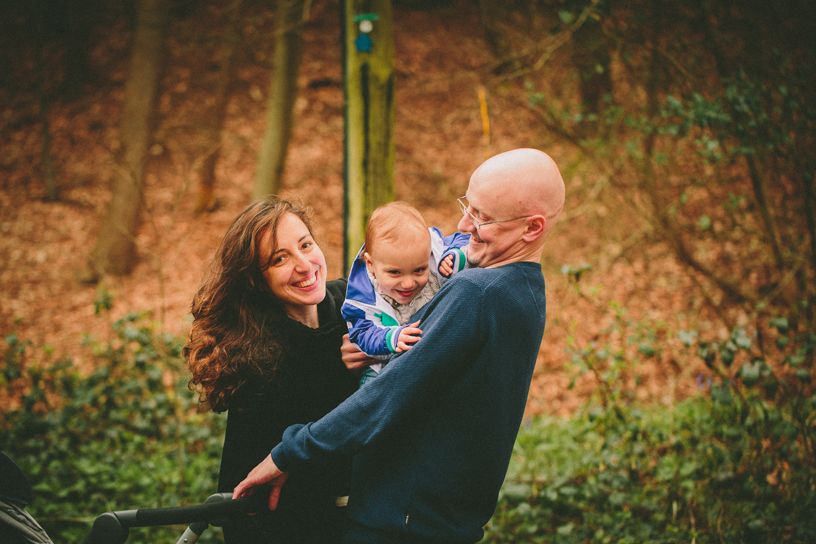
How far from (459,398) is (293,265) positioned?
811 mm

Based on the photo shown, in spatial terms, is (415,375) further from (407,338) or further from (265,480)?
(265,480)

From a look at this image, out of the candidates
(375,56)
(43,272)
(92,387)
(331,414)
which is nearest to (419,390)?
(331,414)

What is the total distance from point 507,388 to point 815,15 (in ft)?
15.6

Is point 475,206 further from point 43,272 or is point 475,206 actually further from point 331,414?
point 43,272

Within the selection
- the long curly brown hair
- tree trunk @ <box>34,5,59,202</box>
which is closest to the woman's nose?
the long curly brown hair

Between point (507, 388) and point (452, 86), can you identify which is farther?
point (452, 86)

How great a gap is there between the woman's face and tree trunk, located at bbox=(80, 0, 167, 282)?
7.32 m

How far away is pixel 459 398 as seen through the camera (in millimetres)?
1564

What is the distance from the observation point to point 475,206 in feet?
5.60

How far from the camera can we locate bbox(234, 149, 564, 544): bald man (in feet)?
4.99

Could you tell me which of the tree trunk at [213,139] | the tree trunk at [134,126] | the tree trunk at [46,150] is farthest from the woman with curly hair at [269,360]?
the tree trunk at [46,150]

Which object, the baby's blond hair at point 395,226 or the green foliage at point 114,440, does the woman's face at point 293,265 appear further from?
the green foliage at point 114,440

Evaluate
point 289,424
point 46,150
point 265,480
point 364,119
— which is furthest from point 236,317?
point 46,150

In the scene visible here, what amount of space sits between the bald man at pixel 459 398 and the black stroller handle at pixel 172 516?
19 cm
